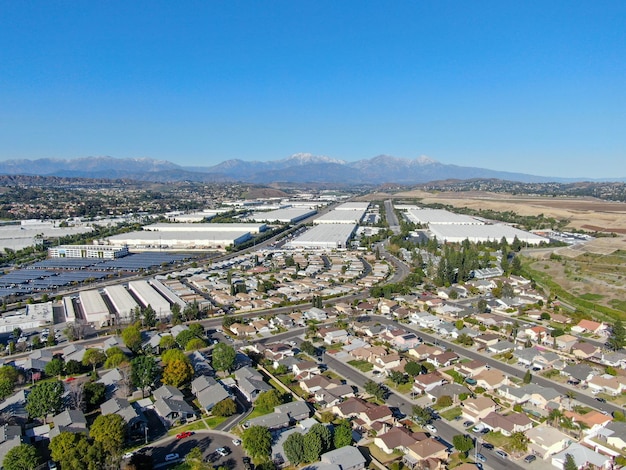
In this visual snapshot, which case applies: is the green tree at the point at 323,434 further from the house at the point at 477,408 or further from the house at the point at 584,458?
the house at the point at 584,458

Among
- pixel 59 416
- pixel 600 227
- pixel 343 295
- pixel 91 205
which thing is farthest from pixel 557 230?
pixel 91 205

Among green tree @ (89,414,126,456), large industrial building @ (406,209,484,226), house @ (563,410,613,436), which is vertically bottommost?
house @ (563,410,613,436)

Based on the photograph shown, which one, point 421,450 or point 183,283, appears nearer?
point 421,450

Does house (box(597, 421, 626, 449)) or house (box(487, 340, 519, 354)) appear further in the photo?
house (box(487, 340, 519, 354))

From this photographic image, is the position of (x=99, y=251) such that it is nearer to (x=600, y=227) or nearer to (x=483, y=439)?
(x=483, y=439)

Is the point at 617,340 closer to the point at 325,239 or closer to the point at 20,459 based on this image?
the point at 20,459

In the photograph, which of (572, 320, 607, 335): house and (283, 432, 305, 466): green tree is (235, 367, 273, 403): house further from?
(572, 320, 607, 335): house

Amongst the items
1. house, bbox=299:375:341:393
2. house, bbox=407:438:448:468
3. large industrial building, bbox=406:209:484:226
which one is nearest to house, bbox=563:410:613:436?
house, bbox=407:438:448:468
